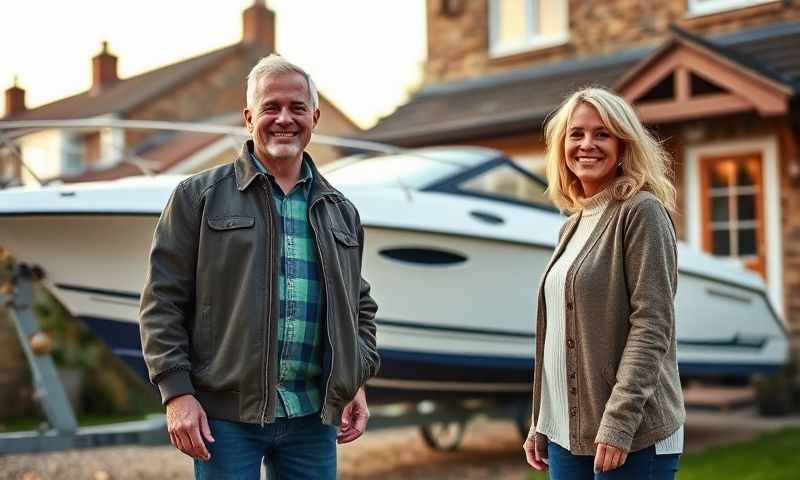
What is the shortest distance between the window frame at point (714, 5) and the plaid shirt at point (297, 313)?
8579 mm

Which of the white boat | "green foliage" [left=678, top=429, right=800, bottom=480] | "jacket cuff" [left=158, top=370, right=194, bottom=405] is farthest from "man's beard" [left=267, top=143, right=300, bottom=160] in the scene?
"green foliage" [left=678, top=429, right=800, bottom=480]

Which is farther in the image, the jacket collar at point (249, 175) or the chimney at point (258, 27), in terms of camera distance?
the chimney at point (258, 27)

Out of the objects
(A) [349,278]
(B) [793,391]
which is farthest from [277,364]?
(B) [793,391]

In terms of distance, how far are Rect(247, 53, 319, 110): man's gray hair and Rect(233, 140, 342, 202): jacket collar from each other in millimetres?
122

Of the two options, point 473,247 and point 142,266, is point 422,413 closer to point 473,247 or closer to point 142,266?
point 473,247

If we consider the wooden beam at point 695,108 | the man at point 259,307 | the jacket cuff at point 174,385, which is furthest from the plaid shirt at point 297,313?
the wooden beam at point 695,108

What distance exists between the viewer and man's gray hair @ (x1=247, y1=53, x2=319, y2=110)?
2.24 m

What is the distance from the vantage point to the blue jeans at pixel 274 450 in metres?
2.10

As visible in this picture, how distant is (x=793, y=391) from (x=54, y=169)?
56.3 feet

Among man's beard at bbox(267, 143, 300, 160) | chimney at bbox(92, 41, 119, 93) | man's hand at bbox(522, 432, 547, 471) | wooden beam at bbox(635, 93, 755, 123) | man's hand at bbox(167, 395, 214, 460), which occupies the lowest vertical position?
man's hand at bbox(522, 432, 547, 471)

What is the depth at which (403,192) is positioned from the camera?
5.19m

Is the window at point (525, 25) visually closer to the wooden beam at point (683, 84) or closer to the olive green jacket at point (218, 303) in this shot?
the wooden beam at point (683, 84)

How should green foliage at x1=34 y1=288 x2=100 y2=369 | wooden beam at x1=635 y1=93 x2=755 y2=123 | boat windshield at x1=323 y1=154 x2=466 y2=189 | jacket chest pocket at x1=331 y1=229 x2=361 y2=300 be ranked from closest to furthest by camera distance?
jacket chest pocket at x1=331 y1=229 x2=361 y2=300 < boat windshield at x1=323 y1=154 x2=466 y2=189 < wooden beam at x1=635 y1=93 x2=755 y2=123 < green foliage at x1=34 y1=288 x2=100 y2=369

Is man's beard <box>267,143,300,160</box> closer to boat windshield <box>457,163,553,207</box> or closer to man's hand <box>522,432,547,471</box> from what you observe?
man's hand <box>522,432,547,471</box>
